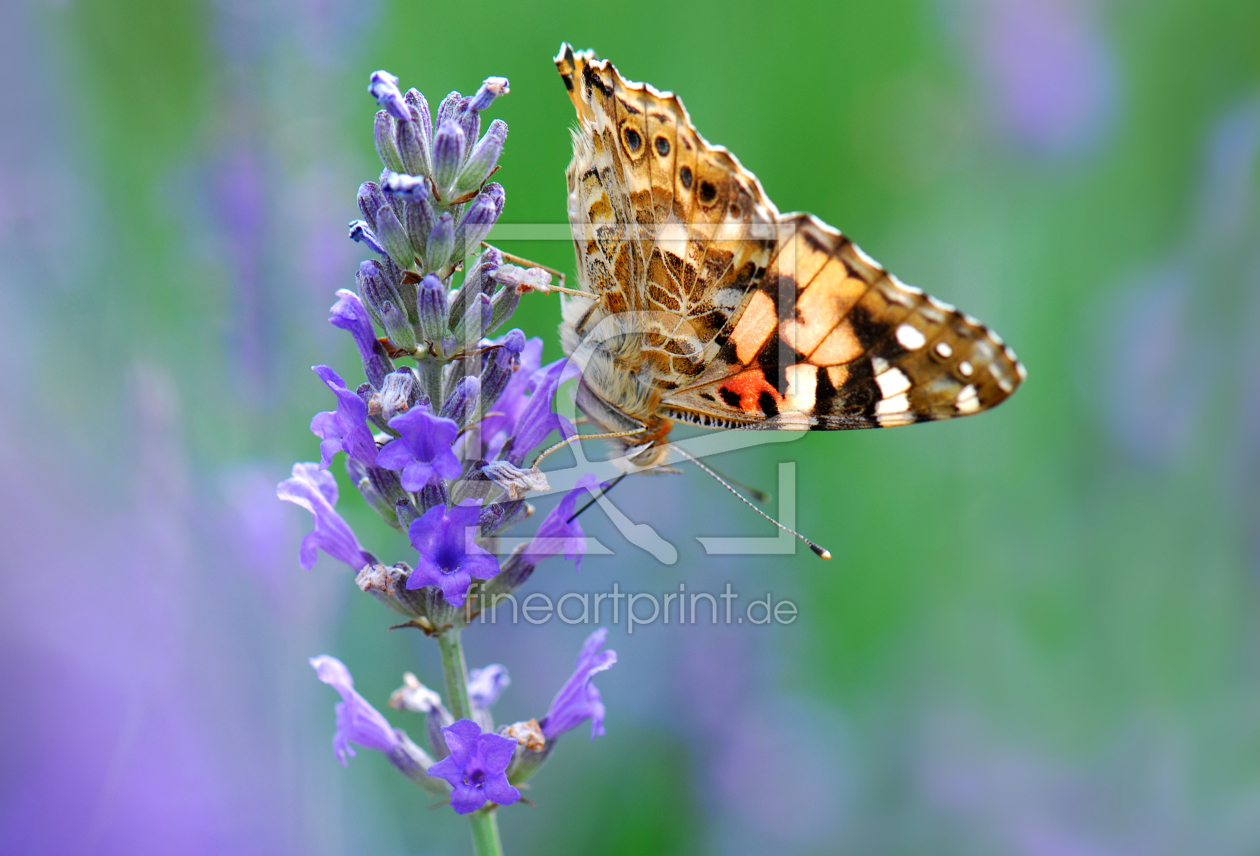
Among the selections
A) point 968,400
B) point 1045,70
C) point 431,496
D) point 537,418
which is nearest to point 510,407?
point 537,418

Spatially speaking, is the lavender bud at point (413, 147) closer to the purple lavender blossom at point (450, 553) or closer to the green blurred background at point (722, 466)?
the purple lavender blossom at point (450, 553)

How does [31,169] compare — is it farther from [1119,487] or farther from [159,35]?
[1119,487]

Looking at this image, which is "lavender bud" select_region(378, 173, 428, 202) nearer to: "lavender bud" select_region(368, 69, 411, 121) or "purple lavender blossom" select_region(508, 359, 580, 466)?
"lavender bud" select_region(368, 69, 411, 121)

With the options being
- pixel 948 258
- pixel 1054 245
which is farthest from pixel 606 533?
pixel 1054 245

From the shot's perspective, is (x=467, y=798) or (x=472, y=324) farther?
(x=472, y=324)

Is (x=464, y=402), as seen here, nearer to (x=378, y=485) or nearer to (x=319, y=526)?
(x=378, y=485)

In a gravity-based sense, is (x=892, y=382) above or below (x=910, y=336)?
below

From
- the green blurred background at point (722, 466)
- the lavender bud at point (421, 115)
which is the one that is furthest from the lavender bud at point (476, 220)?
the green blurred background at point (722, 466)
